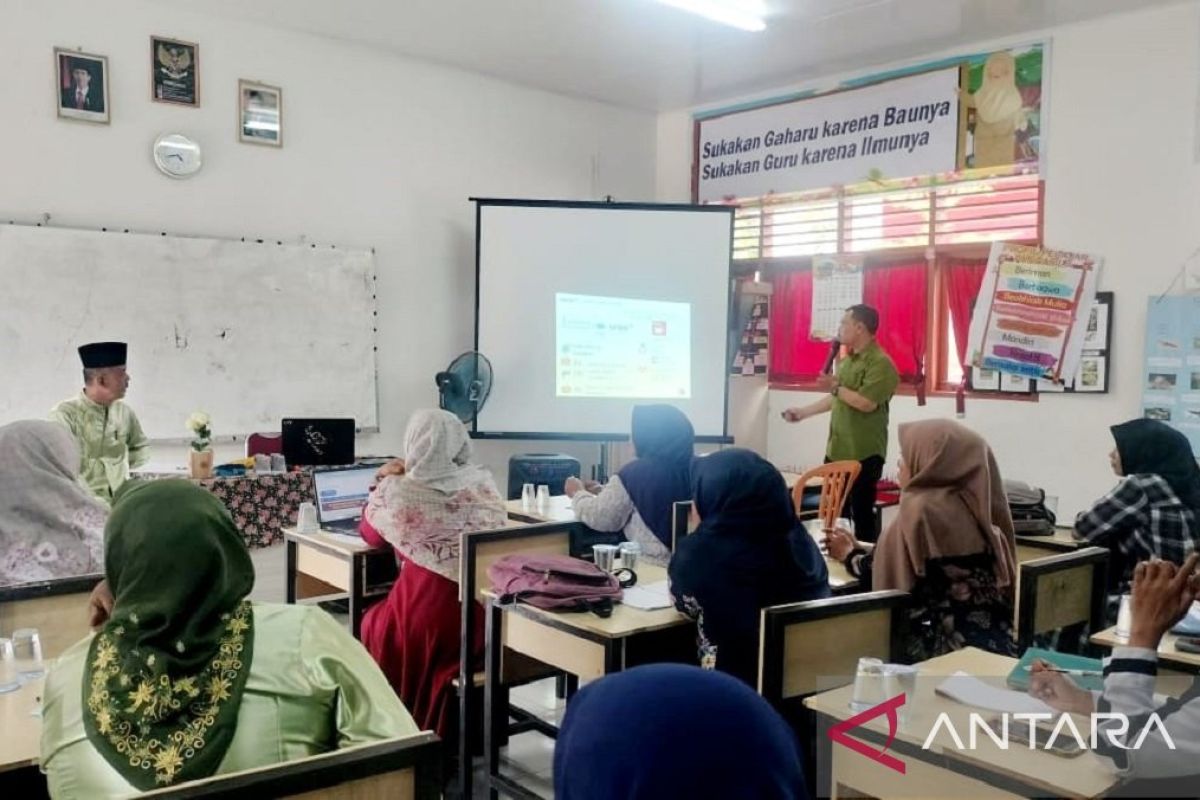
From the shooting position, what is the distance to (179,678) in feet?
4.92

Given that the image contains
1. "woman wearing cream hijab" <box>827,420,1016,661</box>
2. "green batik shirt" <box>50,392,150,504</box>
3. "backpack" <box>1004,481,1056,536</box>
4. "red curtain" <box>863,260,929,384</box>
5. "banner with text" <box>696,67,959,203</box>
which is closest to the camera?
"woman wearing cream hijab" <box>827,420,1016,661</box>

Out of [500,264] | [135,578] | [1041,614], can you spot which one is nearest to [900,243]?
[500,264]

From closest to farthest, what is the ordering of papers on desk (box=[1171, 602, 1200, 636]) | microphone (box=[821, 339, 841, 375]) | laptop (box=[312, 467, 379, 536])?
papers on desk (box=[1171, 602, 1200, 636]) → laptop (box=[312, 467, 379, 536]) → microphone (box=[821, 339, 841, 375])

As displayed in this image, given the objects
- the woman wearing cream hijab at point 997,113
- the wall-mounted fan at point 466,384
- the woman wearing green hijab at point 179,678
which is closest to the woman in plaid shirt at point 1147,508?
the woman wearing cream hijab at point 997,113

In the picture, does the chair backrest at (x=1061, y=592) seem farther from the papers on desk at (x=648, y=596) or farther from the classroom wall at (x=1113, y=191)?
the classroom wall at (x=1113, y=191)

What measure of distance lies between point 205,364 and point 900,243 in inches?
164

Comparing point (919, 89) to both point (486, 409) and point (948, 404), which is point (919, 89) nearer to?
point (948, 404)

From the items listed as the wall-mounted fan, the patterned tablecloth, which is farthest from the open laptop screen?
the wall-mounted fan

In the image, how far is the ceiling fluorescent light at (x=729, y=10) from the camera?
5102mm

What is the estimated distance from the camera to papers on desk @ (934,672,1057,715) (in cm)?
195

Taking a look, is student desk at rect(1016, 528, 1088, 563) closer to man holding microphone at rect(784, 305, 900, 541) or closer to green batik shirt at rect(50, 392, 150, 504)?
man holding microphone at rect(784, 305, 900, 541)

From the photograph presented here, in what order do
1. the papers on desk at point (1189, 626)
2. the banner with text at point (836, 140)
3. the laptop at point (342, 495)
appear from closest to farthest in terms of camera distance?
the papers on desk at point (1189, 626), the laptop at point (342, 495), the banner with text at point (836, 140)

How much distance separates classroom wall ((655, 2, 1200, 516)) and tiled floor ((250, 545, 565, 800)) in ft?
10.1

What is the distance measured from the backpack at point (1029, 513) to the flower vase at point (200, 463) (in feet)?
12.0
